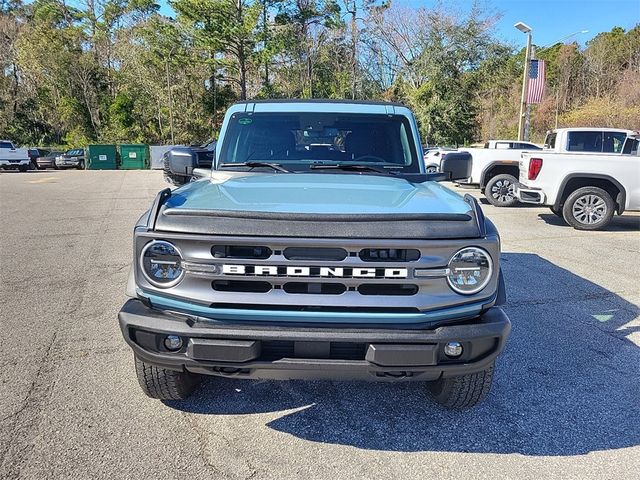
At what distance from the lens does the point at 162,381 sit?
112 inches

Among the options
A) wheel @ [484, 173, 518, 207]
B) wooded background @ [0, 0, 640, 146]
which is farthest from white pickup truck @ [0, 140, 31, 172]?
wheel @ [484, 173, 518, 207]

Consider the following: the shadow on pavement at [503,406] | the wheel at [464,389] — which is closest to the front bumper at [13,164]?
the shadow on pavement at [503,406]

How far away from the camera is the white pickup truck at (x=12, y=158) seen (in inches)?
1166

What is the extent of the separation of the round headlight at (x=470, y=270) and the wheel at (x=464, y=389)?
0.60 meters

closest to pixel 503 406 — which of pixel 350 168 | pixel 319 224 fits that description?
pixel 319 224

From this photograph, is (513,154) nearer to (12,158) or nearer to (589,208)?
(589,208)

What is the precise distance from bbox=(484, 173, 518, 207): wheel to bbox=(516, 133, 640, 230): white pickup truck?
8.70 feet

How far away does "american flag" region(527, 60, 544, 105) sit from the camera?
20375 millimetres

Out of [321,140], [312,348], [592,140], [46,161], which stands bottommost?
[312,348]

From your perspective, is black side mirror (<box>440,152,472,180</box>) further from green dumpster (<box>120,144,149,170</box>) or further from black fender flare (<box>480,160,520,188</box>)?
green dumpster (<box>120,144,149,170</box>)

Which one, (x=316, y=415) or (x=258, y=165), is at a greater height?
(x=258, y=165)

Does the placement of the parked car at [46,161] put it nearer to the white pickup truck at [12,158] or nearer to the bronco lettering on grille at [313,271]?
the white pickup truck at [12,158]

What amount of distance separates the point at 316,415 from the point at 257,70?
140 feet

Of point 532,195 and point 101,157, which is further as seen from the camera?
point 101,157
